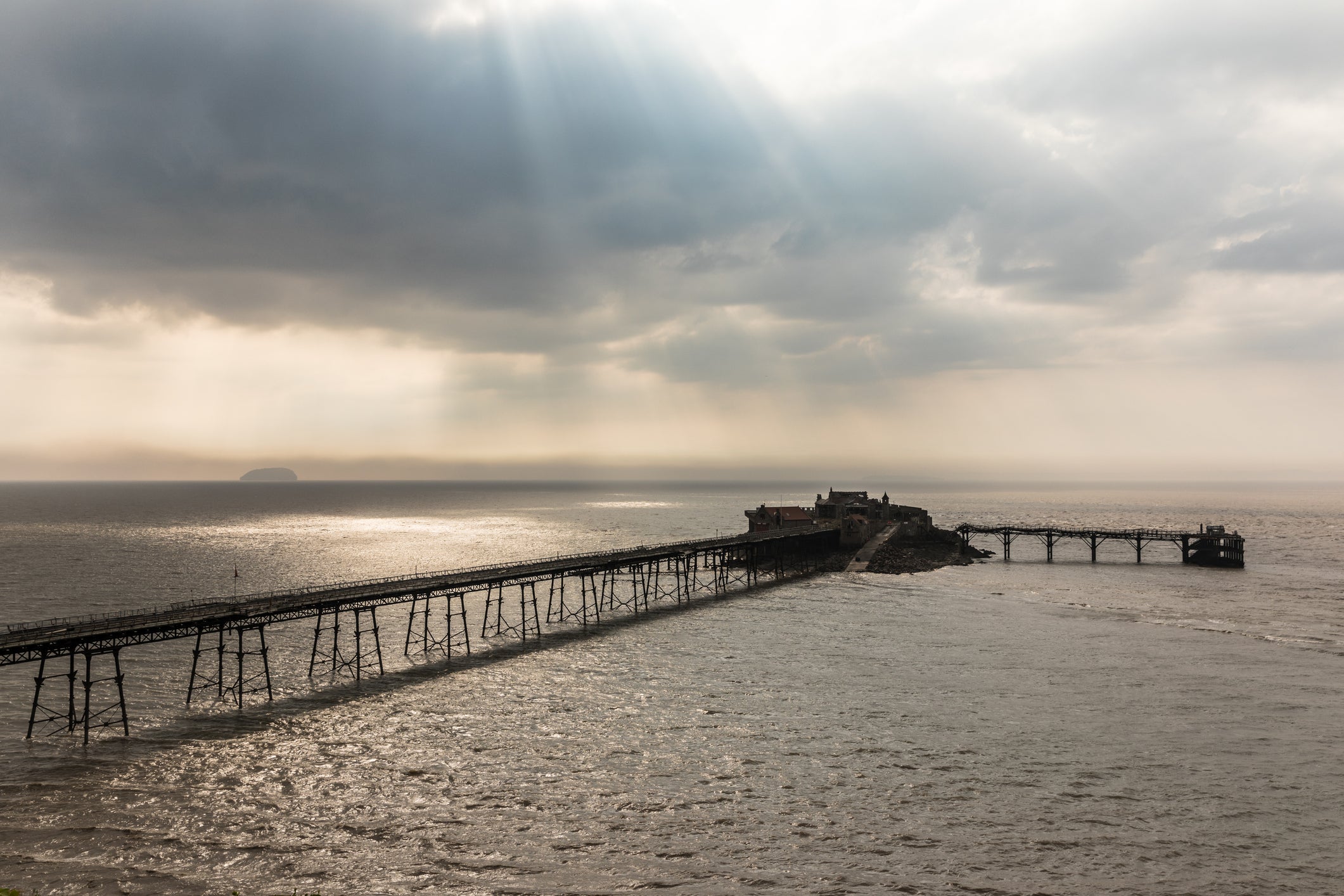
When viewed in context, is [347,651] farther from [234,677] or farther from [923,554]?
[923,554]

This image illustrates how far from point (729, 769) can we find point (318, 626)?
1229 inches

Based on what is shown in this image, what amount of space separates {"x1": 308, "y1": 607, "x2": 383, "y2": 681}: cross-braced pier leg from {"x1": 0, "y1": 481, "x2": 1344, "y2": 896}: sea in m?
1.52

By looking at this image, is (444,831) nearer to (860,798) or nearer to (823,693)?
(860,798)

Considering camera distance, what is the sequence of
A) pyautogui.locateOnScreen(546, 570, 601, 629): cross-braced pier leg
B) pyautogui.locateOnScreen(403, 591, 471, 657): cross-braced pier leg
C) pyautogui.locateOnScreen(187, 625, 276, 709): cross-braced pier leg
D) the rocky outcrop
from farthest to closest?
the rocky outcrop → pyautogui.locateOnScreen(546, 570, 601, 629): cross-braced pier leg → pyautogui.locateOnScreen(403, 591, 471, 657): cross-braced pier leg → pyautogui.locateOnScreen(187, 625, 276, 709): cross-braced pier leg

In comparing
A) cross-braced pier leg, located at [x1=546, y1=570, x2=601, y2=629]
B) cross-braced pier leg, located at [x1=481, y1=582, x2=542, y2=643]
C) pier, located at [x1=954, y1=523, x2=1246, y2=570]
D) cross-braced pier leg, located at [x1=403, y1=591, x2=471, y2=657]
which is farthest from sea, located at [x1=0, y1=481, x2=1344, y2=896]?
pier, located at [x1=954, y1=523, x2=1246, y2=570]

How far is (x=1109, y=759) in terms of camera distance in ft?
115

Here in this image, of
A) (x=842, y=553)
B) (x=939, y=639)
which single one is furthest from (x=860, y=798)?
(x=842, y=553)

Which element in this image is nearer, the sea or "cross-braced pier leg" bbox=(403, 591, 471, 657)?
the sea

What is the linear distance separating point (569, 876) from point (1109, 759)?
25.3 meters

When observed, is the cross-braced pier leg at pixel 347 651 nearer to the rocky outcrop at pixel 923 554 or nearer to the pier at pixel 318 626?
the pier at pixel 318 626

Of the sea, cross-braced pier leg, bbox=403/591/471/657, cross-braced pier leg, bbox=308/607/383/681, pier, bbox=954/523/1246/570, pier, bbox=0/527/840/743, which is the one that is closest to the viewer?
the sea

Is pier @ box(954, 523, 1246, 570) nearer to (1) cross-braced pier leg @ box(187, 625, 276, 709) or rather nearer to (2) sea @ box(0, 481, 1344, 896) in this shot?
(2) sea @ box(0, 481, 1344, 896)

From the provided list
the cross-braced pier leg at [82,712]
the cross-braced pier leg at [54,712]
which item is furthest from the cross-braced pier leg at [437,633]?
the cross-braced pier leg at [54,712]

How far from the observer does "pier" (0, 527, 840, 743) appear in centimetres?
4041
